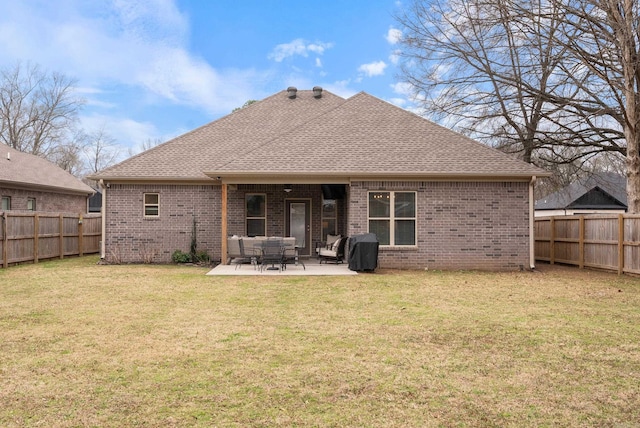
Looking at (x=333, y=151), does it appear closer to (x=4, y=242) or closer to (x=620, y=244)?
(x=620, y=244)

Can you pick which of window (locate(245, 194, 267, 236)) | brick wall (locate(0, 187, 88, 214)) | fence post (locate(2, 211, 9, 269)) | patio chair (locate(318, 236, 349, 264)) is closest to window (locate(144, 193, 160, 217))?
window (locate(245, 194, 267, 236))

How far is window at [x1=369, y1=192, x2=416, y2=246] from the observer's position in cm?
1380

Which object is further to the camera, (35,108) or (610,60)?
(35,108)

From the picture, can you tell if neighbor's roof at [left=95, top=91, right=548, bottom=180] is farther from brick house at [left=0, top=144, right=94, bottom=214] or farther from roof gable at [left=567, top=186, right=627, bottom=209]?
roof gable at [left=567, top=186, right=627, bottom=209]

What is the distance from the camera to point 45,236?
16.3 m

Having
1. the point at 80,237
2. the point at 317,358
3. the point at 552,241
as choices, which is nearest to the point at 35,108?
the point at 80,237

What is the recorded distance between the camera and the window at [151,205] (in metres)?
15.3

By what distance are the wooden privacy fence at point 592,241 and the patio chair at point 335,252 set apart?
304 inches

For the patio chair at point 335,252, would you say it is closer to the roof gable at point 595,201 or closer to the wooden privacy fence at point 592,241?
the wooden privacy fence at point 592,241

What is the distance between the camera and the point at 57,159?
139ft

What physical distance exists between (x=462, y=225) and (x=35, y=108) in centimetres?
4040

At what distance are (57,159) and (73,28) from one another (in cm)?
2396

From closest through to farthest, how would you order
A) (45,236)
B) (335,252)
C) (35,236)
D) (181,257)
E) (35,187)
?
(335,252)
(181,257)
(35,236)
(45,236)
(35,187)

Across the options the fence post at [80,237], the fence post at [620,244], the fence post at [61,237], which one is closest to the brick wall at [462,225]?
the fence post at [620,244]
